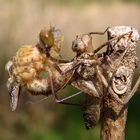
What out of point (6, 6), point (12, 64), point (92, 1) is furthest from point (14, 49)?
point (12, 64)

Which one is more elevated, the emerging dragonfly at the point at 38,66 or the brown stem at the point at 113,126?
the emerging dragonfly at the point at 38,66

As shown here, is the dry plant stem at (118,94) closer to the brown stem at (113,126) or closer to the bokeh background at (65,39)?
the brown stem at (113,126)

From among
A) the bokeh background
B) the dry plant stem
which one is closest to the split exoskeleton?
the dry plant stem

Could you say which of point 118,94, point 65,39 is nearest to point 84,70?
point 118,94

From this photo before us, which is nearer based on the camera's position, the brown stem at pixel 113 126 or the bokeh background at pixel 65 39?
the brown stem at pixel 113 126

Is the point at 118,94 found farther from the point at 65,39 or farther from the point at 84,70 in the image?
the point at 65,39

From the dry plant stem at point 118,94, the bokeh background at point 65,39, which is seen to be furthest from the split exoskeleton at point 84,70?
the bokeh background at point 65,39

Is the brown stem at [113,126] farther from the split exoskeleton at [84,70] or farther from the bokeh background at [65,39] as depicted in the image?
the bokeh background at [65,39]

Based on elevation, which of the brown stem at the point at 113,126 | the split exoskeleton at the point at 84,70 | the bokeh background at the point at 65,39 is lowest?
the bokeh background at the point at 65,39
